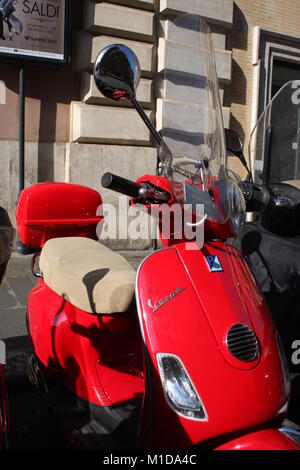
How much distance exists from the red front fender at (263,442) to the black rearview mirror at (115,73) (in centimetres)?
113

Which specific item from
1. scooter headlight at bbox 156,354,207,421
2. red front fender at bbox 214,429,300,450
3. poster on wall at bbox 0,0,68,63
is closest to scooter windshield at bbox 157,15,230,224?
scooter headlight at bbox 156,354,207,421

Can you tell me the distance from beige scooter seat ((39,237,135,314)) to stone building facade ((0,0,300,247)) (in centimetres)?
395

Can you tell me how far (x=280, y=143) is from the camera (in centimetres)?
258

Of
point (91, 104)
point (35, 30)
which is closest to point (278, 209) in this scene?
point (91, 104)

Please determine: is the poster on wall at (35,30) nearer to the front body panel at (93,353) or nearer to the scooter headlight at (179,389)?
the front body panel at (93,353)

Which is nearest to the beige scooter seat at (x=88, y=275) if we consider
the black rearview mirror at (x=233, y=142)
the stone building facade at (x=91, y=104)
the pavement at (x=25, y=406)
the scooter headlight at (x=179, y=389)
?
the scooter headlight at (x=179, y=389)

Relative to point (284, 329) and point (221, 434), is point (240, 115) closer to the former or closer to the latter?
point (284, 329)

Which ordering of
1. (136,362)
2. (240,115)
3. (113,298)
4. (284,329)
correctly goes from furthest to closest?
1. (240,115)
2. (284,329)
3. (136,362)
4. (113,298)

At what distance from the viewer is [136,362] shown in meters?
1.97

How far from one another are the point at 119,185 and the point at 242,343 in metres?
0.61

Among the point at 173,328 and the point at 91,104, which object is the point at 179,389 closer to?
the point at 173,328
